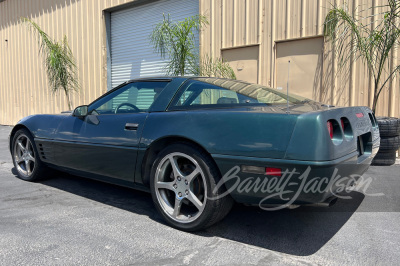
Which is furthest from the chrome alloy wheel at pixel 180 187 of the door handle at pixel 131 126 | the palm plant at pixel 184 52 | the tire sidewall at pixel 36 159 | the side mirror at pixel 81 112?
the palm plant at pixel 184 52

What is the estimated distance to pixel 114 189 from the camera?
401 cm

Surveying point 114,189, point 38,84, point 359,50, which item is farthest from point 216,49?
point 38,84

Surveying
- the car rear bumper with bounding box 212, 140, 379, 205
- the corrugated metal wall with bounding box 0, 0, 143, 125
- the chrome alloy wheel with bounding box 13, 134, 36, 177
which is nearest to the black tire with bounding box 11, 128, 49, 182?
the chrome alloy wheel with bounding box 13, 134, 36, 177

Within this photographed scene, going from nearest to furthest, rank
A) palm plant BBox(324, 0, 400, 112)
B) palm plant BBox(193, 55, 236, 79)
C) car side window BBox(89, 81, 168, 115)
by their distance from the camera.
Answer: car side window BBox(89, 81, 168, 115), palm plant BBox(324, 0, 400, 112), palm plant BBox(193, 55, 236, 79)

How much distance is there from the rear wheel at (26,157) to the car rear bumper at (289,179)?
2772 millimetres

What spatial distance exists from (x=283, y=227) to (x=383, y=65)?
4120 millimetres

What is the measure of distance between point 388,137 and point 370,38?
170 cm

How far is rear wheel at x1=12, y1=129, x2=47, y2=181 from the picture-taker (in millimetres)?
4160

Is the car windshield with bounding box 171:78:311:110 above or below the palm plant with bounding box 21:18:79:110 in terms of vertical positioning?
below

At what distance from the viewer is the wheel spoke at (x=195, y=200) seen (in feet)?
8.48

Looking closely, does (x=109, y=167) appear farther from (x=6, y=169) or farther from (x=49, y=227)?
(x=6, y=169)

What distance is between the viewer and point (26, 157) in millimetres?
4297

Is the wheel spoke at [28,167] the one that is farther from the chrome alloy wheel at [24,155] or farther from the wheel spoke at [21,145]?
the wheel spoke at [21,145]

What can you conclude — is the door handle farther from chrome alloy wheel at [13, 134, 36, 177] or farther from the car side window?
chrome alloy wheel at [13, 134, 36, 177]
